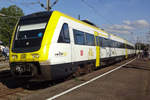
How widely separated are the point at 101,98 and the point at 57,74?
2.05 m

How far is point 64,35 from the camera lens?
7.04m

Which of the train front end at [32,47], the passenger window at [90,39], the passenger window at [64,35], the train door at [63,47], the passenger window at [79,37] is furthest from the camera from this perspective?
the passenger window at [90,39]

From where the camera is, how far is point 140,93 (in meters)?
5.78

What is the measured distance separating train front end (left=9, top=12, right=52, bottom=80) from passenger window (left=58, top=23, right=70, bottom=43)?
56cm

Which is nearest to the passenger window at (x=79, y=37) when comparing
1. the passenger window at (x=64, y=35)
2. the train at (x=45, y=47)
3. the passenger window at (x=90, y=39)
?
the train at (x=45, y=47)

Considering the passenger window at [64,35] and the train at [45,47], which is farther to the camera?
the passenger window at [64,35]

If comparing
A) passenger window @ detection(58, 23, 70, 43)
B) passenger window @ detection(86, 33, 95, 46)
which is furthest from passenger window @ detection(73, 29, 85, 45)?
passenger window @ detection(58, 23, 70, 43)

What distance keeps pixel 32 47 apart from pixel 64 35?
4.81 ft

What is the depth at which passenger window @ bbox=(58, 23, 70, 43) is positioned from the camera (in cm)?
675

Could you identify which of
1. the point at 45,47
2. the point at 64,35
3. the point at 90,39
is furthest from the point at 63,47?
the point at 90,39

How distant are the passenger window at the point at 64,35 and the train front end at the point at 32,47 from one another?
558mm

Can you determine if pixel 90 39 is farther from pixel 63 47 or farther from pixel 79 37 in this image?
pixel 63 47

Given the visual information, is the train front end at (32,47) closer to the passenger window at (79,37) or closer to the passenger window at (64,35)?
the passenger window at (64,35)

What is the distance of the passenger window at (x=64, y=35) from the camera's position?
675 cm
